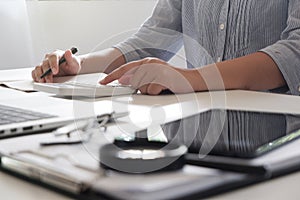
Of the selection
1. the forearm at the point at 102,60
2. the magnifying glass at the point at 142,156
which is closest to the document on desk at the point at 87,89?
the forearm at the point at 102,60

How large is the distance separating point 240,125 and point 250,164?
0.58 feet

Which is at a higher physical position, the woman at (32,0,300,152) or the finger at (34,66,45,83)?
the woman at (32,0,300,152)

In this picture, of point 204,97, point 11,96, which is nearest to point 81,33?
point 11,96

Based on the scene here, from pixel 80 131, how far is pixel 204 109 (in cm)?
21

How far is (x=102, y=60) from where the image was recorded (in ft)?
4.38

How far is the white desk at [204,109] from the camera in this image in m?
0.43

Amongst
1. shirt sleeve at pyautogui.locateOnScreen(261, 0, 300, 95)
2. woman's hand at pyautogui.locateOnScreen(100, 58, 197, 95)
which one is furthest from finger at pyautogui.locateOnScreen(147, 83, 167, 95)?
shirt sleeve at pyautogui.locateOnScreen(261, 0, 300, 95)

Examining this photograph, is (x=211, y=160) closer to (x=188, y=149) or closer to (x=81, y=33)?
(x=188, y=149)

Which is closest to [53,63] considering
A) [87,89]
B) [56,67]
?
[56,67]

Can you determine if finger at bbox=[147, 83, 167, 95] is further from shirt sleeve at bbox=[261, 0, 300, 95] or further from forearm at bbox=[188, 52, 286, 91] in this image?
shirt sleeve at bbox=[261, 0, 300, 95]

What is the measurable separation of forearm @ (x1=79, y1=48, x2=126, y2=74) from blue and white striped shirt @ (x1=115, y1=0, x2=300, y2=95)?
0.03 metres

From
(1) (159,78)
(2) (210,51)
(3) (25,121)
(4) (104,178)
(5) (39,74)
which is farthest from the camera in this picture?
(2) (210,51)

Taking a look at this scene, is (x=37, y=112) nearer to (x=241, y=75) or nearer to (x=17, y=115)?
(x=17, y=115)

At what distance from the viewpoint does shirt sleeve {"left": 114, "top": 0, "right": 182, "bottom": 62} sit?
1.39m
